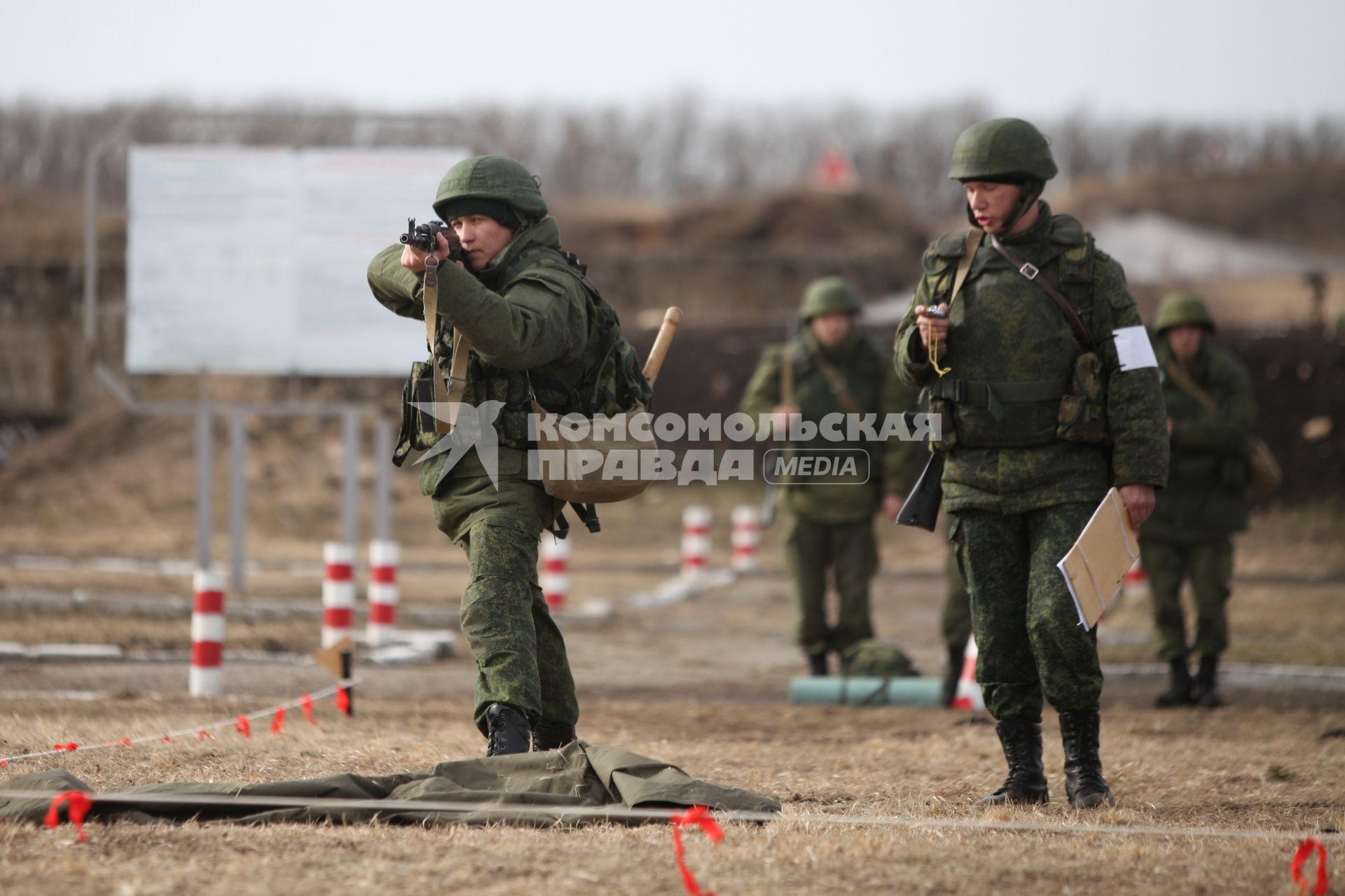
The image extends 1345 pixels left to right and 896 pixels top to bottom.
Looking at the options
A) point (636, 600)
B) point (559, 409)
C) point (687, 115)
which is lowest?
point (636, 600)

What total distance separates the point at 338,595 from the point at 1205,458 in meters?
5.32

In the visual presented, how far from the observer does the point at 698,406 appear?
93.7 feet

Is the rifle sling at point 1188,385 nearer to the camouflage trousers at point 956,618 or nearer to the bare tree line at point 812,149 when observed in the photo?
the camouflage trousers at point 956,618

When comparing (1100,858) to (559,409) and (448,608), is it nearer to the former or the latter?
(559,409)

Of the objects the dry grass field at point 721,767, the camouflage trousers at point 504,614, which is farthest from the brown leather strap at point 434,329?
the dry grass field at point 721,767

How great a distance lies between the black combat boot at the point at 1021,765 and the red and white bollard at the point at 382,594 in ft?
21.3

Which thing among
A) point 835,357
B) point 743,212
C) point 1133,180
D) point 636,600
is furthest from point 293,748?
point 1133,180

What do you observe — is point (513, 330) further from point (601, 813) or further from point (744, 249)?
point (744, 249)

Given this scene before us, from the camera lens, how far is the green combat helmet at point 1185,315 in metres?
9.28

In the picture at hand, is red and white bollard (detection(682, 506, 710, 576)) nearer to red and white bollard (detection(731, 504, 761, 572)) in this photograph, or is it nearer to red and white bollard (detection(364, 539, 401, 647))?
red and white bollard (detection(731, 504, 761, 572))

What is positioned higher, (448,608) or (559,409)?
(559,409)

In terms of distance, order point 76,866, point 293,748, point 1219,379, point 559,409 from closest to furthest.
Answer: point 76,866
point 559,409
point 293,748
point 1219,379

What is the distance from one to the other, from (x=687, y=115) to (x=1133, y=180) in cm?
1882

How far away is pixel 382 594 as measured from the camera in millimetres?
11375
